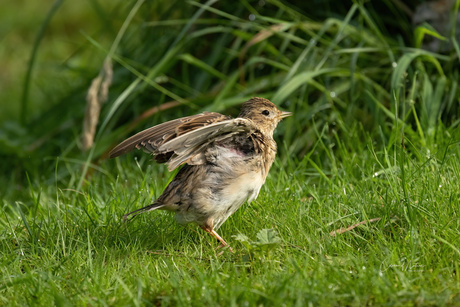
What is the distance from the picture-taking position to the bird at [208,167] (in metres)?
3.89

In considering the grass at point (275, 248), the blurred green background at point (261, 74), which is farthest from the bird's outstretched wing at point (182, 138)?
the blurred green background at point (261, 74)

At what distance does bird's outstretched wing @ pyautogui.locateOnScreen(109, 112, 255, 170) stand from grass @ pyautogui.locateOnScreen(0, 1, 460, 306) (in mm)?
552

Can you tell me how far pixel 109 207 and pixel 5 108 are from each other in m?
4.65

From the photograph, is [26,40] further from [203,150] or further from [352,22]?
[203,150]

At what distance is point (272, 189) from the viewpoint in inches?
179

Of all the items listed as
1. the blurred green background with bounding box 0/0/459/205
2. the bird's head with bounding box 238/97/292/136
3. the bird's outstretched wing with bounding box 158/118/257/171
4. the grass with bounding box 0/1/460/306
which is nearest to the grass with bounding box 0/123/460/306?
the grass with bounding box 0/1/460/306

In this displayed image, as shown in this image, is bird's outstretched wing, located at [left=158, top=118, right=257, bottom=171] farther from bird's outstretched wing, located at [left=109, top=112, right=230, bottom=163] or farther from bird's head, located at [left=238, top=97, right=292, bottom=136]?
bird's head, located at [left=238, top=97, right=292, bottom=136]

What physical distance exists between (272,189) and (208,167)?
0.65 meters

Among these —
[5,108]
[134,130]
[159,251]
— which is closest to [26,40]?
[5,108]

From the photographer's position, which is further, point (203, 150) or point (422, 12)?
point (422, 12)

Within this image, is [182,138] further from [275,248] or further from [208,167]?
[275,248]

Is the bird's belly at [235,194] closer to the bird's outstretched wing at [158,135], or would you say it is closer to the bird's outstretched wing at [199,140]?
the bird's outstretched wing at [199,140]

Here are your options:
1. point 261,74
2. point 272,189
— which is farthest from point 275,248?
point 261,74

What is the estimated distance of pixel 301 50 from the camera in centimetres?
609
